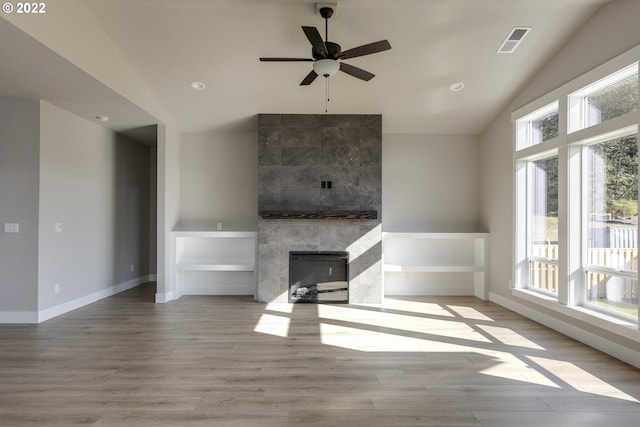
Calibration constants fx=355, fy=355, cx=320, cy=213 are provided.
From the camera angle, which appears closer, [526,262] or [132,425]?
[132,425]

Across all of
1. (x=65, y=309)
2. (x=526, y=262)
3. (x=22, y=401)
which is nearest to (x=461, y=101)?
(x=526, y=262)

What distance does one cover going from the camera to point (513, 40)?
4066 mm

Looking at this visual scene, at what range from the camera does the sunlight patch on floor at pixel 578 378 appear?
2.61 m

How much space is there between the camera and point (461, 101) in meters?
5.26

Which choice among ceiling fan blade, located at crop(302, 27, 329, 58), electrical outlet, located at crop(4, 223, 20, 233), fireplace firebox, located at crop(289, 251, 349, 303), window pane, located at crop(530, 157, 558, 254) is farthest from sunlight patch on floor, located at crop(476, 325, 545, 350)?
electrical outlet, located at crop(4, 223, 20, 233)

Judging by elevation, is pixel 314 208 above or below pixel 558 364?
above

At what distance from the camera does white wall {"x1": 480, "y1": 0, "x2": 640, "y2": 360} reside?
3330 mm

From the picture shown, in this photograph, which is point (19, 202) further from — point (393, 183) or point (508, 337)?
point (508, 337)

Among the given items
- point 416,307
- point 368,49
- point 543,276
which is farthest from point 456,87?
point 416,307

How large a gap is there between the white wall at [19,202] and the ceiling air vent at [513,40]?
18.5ft

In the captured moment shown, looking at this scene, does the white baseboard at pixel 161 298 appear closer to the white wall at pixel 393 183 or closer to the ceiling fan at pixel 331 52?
the white wall at pixel 393 183

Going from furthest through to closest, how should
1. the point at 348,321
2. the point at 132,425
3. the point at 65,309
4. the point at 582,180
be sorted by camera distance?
1. the point at 65,309
2. the point at 348,321
3. the point at 582,180
4. the point at 132,425

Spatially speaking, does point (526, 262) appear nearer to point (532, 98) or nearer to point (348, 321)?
point (532, 98)

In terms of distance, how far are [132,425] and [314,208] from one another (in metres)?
3.83
